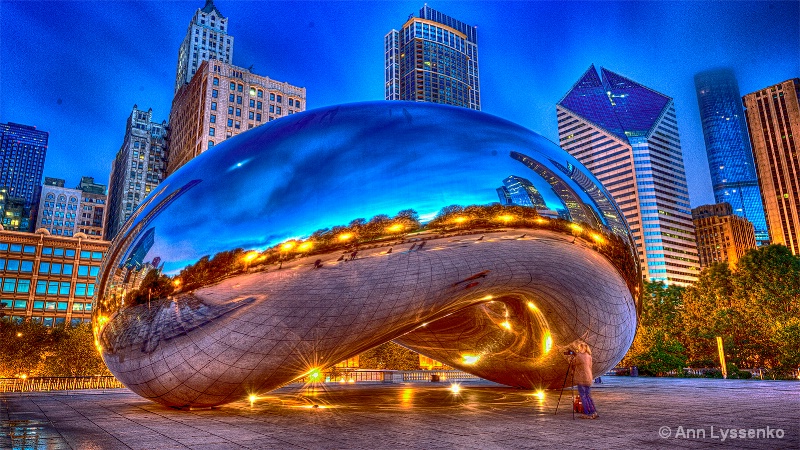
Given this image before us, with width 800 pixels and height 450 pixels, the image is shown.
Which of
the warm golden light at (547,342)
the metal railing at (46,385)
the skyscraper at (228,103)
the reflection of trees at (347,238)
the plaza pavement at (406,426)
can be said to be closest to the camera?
the plaza pavement at (406,426)

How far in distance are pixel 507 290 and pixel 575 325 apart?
5.62 feet

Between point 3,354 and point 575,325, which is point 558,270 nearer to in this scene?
point 575,325

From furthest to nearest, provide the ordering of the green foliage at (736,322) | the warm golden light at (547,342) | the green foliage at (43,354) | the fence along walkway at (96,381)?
the green foliage at (43,354) → the green foliage at (736,322) → the fence along walkway at (96,381) → the warm golden light at (547,342)

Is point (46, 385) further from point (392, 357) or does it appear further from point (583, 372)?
point (392, 357)

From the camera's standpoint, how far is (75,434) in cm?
652

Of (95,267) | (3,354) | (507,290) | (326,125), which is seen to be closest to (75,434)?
(326,125)

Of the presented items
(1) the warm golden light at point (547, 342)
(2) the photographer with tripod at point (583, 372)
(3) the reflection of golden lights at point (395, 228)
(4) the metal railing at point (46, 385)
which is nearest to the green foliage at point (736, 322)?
(1) the warm golden light at point (547, 342)

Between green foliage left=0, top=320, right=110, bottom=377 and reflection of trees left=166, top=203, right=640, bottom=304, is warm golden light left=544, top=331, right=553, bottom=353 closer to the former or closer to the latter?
reflection of trees left=166, top=203, right=640, bottom=304

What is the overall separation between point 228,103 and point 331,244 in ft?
337

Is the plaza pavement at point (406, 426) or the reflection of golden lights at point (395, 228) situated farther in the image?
the reflection of golden lights at point (395, 228)

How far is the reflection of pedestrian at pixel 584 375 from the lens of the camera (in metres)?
8.03

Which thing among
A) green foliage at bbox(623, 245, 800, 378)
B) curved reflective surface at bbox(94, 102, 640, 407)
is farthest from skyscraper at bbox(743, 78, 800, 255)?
curved reflective surface at bbox(94, 102, 640, 407)

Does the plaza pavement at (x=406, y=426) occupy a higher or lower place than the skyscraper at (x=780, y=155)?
lower

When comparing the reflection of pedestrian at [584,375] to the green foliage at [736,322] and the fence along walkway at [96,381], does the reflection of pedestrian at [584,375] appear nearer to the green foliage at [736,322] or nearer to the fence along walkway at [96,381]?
the fence along walkway at [96,381]
